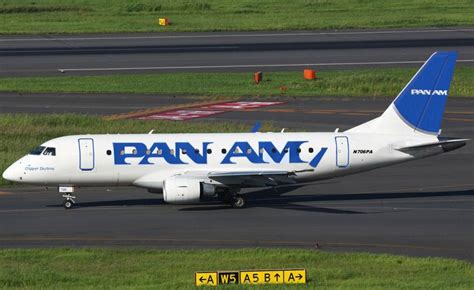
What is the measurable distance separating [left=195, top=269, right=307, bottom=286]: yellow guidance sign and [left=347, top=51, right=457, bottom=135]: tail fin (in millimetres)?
16970

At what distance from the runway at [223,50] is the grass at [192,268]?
48351mm

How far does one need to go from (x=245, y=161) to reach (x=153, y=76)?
36.7 m

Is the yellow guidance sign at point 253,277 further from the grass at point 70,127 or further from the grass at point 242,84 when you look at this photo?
the grass at point 242,84

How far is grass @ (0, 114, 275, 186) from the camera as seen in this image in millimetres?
63031

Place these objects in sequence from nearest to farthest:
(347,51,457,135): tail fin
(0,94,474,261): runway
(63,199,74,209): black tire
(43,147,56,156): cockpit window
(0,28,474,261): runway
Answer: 1. (0,94,474,261): runway
2. (0,28,474,261): runway
3. (43,147,56,156): cockpit window
4. (63,199,74,209): black tire
5. (347,51,457,135): tail fin

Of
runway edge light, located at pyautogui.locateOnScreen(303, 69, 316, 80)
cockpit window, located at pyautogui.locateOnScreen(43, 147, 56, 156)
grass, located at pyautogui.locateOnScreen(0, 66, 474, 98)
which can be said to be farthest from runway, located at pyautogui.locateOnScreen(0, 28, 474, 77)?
cockpit window, located at pyautogui.locateOnScreen(43, 147, 56, 156)

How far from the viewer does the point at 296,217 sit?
46.1 metres

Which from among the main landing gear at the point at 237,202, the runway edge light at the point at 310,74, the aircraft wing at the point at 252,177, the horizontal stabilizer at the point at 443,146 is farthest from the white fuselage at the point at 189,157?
the runway edge light at the point at 310,74

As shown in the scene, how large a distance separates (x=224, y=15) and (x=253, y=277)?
85.7 m

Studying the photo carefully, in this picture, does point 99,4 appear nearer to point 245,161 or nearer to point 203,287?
point 245,161

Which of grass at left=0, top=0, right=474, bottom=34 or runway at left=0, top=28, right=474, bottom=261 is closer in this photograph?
runway at left=0, top=28, right=474, bottom=261

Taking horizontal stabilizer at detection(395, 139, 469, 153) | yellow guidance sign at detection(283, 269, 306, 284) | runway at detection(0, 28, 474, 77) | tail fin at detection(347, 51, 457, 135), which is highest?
runway at detection(0, 28, 474, 77)

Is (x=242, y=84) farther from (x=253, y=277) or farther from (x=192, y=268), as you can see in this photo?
(x=253, y=277)

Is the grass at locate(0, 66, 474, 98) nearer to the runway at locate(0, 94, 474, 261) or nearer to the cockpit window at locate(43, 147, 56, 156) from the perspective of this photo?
the runway at locate(0, 94, 474, 261)
